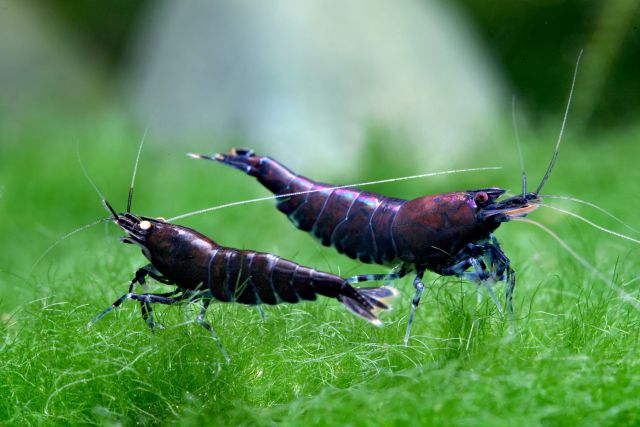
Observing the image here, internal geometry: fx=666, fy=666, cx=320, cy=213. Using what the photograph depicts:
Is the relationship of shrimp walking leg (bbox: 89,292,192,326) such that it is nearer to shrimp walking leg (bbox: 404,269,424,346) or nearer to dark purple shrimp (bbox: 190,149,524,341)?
dark purple shrimp (bbox: 190,149,524,341)

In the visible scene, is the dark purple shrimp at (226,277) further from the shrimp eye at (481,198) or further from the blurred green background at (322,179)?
the shrimp eye at (481,198)

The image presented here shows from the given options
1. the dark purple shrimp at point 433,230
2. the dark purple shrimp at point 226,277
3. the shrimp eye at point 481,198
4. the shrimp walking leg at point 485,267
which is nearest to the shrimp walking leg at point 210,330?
the dark purple shrimp at point 226,277

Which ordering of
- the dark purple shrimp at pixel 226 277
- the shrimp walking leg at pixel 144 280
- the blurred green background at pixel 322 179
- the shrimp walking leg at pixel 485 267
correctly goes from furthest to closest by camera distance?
the shrimp walking leg at pixel 485 267, the shrimp walking leg at pixel 144 280, the dark purple shrimp at pixel 226 277, the blurred green background at pixel 322 179

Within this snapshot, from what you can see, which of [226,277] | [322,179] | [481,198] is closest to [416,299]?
[481,198]

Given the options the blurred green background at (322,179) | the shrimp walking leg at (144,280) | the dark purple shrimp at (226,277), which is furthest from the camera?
the shrimp walking leg at (144,280)

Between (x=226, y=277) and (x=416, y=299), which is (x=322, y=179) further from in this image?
(x=226, y=277)

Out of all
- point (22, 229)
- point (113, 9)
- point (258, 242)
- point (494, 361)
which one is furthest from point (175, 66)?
point (494, 361)
